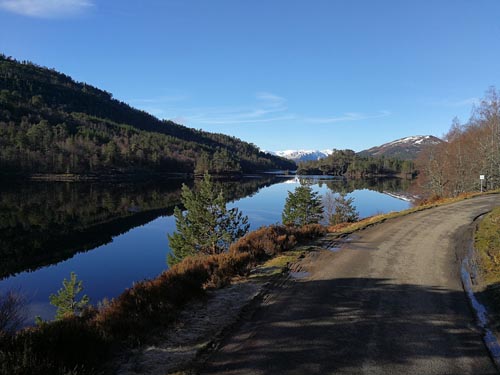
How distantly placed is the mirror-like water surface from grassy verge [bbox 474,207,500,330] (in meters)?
18.3

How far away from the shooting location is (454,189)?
58219 millimetres

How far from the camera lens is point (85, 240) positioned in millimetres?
41406

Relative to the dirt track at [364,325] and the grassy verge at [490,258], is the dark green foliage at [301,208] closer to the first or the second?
the grassy verge at [490,258]

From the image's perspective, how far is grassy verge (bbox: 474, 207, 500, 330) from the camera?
9.31m

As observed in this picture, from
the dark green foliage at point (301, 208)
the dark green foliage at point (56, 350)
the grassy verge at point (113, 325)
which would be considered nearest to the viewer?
the dark green foliage at point (56, 350)

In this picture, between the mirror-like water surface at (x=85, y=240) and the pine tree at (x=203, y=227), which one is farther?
the pine tree at (x=203, y=227)

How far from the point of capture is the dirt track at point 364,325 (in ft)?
20.1

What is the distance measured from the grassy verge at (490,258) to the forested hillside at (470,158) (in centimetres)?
3272

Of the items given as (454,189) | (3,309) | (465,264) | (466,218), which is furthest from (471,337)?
(454,189)

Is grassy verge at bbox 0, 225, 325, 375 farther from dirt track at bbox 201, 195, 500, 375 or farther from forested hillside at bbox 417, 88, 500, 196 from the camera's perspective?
forested hillside at bbox 417, 88, 500, 196

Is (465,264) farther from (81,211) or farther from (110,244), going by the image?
(81,211)

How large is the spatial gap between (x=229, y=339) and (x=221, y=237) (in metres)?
20.9

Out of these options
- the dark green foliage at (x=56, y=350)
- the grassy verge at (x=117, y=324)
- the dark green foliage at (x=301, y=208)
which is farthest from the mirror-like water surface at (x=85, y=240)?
the dark green foliage at (x=56, y=350)

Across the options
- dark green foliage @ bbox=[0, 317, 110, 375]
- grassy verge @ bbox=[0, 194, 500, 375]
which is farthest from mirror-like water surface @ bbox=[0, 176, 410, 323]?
dark green foliage @ bbox=[0, 317, 110, 375]
